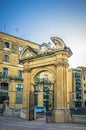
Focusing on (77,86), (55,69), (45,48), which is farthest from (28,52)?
(77,86)

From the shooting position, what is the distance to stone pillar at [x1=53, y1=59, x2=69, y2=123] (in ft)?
61.9

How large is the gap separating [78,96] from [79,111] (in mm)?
37264

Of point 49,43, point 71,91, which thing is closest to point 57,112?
point 49,43

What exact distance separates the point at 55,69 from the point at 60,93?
2.34 m

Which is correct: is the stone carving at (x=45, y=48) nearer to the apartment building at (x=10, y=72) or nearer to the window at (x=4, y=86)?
the apartment building at (x=10, y=72)

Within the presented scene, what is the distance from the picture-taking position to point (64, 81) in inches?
774

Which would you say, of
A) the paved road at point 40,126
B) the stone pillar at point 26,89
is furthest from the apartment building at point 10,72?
the paved road at point 40,126

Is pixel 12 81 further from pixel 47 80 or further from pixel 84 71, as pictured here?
pixel 84 71

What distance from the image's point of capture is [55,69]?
66.4ft

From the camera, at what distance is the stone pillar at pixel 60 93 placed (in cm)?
1888

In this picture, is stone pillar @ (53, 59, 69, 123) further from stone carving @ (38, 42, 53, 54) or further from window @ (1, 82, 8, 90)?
window @ (1, 82, 8, 90)

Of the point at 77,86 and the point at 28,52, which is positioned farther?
the point at 77,86

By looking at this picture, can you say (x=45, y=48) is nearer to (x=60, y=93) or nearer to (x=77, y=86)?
(x=60, y=93)

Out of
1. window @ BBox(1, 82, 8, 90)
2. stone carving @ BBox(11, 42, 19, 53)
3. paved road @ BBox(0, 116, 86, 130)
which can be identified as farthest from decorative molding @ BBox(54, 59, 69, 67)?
stone carving @ BBox(11, 42, 19, 53)
